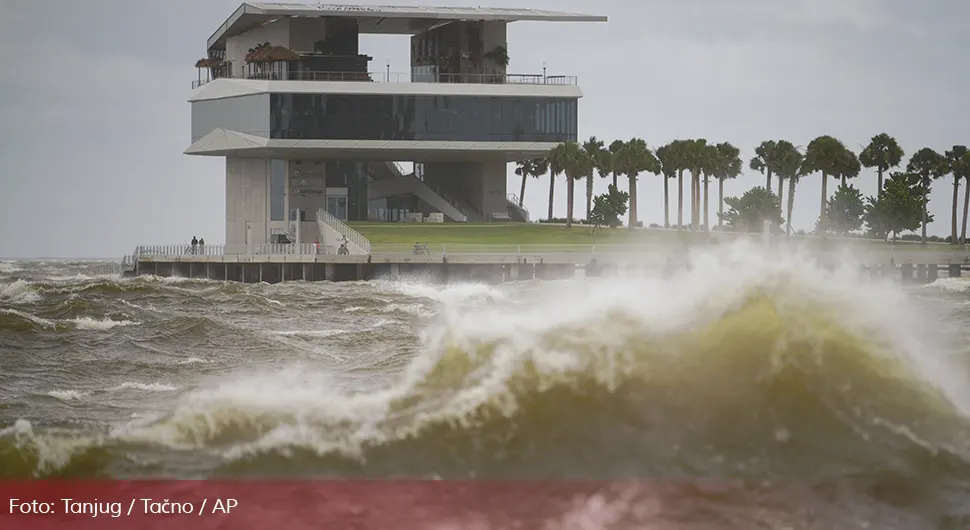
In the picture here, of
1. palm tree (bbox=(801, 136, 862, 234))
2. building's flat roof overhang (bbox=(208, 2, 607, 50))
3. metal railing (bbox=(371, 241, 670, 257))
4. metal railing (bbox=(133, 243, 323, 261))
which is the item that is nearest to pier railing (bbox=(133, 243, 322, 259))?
metal railing (bbox=(133, 243, 323, 261))

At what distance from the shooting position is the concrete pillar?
6844 cm

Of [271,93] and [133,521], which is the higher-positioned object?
[271,93]

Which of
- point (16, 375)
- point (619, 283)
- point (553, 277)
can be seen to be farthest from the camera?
point (553, 277)

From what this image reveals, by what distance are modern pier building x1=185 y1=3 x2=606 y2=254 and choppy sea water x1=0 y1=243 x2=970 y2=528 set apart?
6788 centimetres

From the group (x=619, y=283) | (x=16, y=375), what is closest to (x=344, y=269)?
(x=16, y=375)

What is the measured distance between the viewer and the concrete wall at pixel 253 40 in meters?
94.8

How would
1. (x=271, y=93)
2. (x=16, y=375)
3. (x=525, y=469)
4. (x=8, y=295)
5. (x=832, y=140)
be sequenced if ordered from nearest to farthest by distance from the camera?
(x=525, y=469) → (x=16, y=375) → (x=8, y=295) → (x=271, y=93) → (x=832, y=140)

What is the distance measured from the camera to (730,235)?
3634 inches

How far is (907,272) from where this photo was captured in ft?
225

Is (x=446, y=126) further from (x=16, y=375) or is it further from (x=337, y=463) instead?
(x=337, y=463)

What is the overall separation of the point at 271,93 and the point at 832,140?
130 ft

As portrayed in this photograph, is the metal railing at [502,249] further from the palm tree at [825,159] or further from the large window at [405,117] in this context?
the palm tree at [825,159]

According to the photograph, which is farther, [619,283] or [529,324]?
[619,283]

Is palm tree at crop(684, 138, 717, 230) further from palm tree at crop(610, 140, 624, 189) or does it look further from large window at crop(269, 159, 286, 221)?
large window at crop(269, 159, 286, 221)
